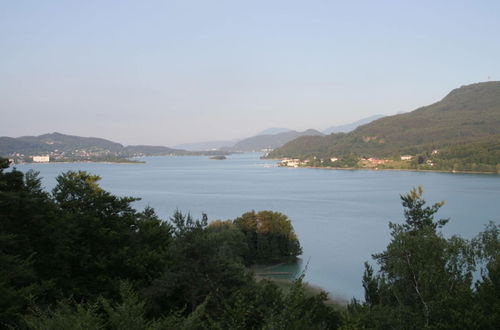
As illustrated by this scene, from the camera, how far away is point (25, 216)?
553 cm

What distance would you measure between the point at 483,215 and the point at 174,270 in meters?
17.6

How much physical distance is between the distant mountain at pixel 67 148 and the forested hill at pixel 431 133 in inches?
1287

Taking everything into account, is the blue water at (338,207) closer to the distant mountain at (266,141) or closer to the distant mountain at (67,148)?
the distant mountain at (67,148)

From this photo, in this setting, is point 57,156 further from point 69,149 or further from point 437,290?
point 437,290

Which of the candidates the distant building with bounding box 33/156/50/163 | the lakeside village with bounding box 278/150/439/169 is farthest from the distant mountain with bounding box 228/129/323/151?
the lakeside village with bounding box 278/150/439/169

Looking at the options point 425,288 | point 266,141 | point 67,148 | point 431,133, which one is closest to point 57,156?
point 67,148

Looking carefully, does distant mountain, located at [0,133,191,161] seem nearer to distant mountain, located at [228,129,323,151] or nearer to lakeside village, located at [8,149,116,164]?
lakeside village, located at [8,149,116,164]

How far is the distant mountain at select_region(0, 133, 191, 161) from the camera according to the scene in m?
75.5

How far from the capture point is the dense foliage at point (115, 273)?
286cm

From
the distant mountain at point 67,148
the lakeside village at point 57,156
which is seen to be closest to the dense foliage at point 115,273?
the lakeside village at point 57,156

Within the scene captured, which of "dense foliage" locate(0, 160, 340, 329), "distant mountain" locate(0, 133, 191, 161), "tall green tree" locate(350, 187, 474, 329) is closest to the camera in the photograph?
"dense foliage" locate(0, 160, 340, 329)

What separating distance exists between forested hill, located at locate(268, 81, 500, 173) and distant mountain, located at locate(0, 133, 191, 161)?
107 ft

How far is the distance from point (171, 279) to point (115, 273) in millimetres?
2034

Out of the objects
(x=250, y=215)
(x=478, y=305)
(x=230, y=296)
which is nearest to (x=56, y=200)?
(x=230, y=296)
